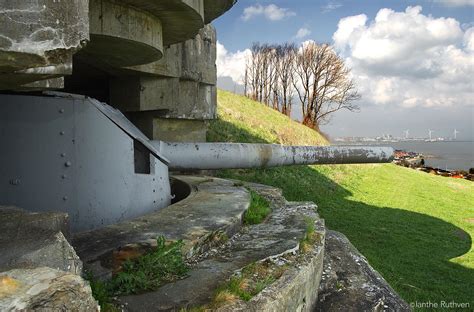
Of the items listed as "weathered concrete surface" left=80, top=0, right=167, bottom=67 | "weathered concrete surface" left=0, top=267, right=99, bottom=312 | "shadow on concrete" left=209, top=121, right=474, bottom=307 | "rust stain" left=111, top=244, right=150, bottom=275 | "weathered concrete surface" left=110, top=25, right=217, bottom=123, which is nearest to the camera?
"weathered concrete surface" left=0, top=267, right=99, bottom=312

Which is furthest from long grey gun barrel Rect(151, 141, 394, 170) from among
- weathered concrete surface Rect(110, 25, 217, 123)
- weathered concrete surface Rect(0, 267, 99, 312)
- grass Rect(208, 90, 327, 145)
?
grass Rect(208, 90, 327, 145)

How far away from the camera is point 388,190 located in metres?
16.2

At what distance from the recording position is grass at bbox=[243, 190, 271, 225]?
4785mm

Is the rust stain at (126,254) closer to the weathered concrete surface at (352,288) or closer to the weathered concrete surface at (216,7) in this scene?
the weathered concrete surface at (352,288)

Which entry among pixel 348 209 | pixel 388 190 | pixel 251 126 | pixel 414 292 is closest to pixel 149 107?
pixel 414 292

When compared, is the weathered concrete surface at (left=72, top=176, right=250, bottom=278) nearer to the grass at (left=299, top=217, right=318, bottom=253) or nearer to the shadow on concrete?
the grass at (left=299, top=217, right=318, bottom=253)

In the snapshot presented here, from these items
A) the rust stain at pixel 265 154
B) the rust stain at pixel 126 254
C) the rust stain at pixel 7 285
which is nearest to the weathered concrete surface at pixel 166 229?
the rust stain at pixel 126 254

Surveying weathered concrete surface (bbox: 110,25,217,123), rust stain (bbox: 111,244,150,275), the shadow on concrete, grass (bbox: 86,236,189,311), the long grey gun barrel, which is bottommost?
the shadow on concrete

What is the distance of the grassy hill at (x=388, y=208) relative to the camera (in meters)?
7.91

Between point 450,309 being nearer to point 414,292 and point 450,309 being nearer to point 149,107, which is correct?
point 414,292

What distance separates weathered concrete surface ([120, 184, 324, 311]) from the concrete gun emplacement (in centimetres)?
118

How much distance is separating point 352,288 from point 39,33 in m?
3.77

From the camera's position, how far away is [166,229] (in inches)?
151

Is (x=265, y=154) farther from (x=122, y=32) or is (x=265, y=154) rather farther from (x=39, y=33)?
(x=39, y=33)
